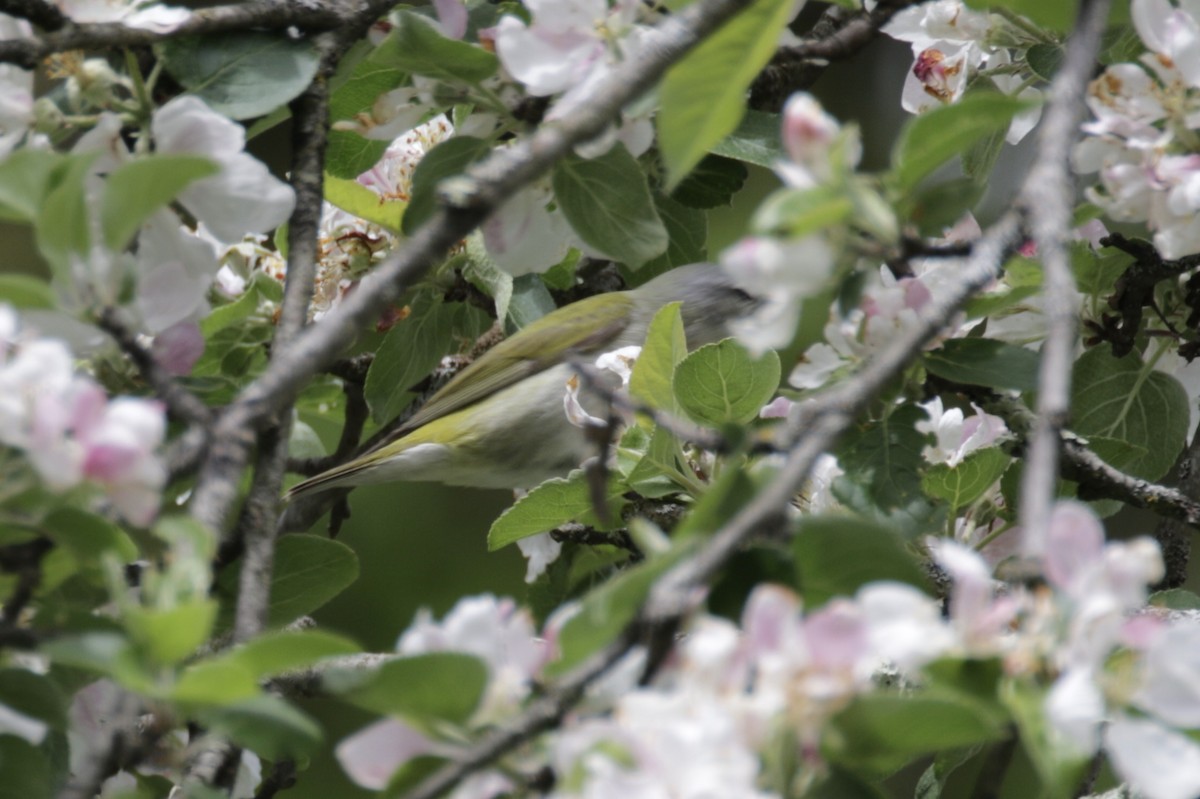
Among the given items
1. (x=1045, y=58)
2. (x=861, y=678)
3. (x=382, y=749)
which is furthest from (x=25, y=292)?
(x=1045, y=58)

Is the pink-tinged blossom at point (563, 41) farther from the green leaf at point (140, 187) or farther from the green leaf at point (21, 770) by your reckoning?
the green leaf at point (21, 770)

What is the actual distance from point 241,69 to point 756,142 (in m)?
0.61

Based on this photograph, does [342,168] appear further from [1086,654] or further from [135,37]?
[1086,654]

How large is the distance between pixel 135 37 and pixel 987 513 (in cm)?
117

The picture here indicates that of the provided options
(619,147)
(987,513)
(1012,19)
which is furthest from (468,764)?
(1012,19)

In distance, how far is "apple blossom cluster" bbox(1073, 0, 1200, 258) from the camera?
1.24 m

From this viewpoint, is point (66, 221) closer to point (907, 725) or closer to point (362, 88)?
point (907, 725)

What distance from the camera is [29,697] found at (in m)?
1.05

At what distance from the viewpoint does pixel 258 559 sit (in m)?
1.14

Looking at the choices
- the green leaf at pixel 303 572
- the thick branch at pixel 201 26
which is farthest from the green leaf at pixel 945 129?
the thick branch at pixel 201 26

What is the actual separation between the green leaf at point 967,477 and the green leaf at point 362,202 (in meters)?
0.81

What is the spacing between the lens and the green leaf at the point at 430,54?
1407 millimetres

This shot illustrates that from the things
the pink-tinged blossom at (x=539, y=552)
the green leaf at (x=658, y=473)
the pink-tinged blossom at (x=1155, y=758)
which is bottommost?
the pink-tinged blossom at (x=539, y=552)

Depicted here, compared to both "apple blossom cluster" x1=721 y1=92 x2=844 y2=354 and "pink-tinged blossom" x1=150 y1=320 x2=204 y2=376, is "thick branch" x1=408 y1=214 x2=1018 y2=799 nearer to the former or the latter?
"apple blossom cluster" x1=721 y1=92 x2=844 y2=354
